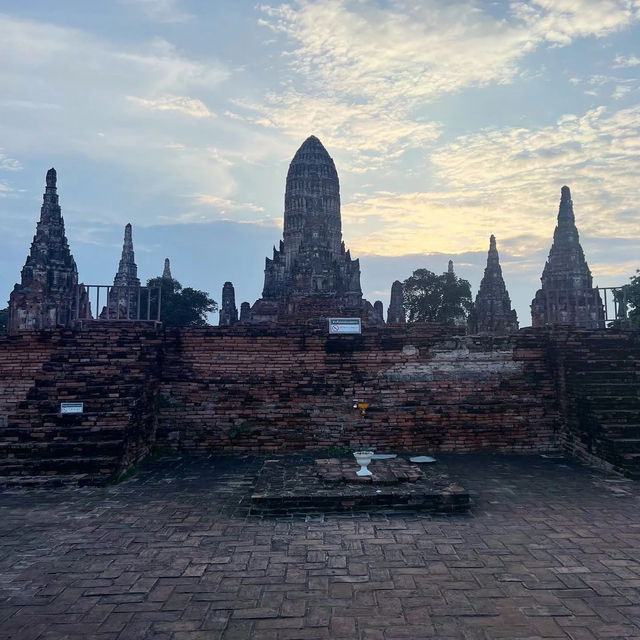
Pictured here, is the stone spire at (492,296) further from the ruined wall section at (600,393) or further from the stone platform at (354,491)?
the stone platform at (354,491)

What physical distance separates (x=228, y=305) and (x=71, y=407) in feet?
91.4

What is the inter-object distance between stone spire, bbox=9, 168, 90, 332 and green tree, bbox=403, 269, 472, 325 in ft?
91.4

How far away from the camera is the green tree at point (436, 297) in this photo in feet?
134

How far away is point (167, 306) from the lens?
40125mm

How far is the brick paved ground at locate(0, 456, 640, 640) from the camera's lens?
3482 mm

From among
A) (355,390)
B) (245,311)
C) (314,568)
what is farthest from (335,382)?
(245,311)

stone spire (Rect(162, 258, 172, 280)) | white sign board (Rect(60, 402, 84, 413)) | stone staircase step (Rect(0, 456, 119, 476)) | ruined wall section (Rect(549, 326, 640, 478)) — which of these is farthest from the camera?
stone spire (Rect(162, 258, 172, 280))

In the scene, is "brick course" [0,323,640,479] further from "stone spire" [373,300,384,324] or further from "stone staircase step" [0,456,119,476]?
"stone spire" [373,300,384,324]

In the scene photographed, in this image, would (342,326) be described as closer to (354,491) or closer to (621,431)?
(354,491)

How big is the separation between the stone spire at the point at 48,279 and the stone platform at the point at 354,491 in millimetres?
14904

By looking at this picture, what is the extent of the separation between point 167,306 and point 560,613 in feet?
129

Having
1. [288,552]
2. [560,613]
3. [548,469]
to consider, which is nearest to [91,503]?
[288,552]

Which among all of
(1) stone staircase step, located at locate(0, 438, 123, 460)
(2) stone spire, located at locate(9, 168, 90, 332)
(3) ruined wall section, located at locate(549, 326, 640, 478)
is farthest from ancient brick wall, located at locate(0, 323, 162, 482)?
(2) stone spire, located at locate(9, 168, 90, 332)

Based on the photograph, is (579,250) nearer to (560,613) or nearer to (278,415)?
(278,415)
